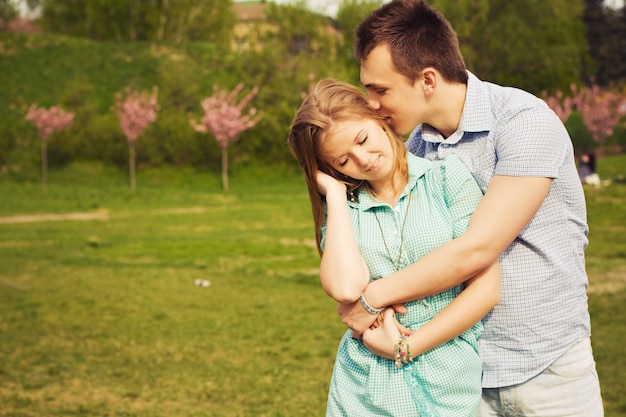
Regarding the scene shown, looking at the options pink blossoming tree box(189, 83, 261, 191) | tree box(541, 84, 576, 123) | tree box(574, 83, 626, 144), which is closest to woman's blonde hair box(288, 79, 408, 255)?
pink blossoming tree box(189, 83, 261, 191)

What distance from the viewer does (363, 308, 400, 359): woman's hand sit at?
2303 millimetres

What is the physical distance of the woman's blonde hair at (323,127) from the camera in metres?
2.46

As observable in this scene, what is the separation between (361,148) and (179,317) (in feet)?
24.8

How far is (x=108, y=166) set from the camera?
35688 millimetres

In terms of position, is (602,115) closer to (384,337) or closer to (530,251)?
(530,251)

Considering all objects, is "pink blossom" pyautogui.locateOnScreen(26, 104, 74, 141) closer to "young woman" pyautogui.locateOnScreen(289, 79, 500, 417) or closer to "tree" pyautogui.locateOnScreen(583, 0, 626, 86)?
"young woman" pyautogui.locateOnScreen(289, 79, 500, 417)

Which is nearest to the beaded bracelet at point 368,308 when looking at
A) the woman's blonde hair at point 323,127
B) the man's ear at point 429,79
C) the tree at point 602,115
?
the woman's blonde hair at point 323,127

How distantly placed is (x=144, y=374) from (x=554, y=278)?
558cm

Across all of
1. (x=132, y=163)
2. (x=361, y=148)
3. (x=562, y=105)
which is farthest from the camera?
(x=562, y=105)

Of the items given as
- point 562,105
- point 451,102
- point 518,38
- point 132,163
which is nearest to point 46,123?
point 132,163

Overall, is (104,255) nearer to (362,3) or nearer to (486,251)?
(486,251)

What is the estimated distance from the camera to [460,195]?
238 centimetres

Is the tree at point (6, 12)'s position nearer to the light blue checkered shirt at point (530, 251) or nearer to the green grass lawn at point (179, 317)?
the green grass lawn at point (179, 317)

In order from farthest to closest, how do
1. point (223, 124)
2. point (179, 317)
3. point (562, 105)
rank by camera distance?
point (562, 105) < point (223, 124) < point (179, 317)
